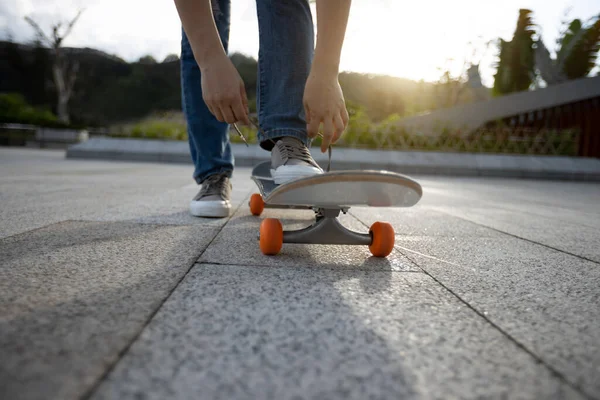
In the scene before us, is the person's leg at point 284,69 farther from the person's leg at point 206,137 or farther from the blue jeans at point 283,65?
the person's leg at point 206,137

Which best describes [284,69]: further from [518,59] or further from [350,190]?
[518,59]

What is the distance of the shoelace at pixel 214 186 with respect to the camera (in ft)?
5.36

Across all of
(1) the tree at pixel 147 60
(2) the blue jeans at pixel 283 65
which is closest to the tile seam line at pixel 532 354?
(2) the blue jeans at pixel 283 65

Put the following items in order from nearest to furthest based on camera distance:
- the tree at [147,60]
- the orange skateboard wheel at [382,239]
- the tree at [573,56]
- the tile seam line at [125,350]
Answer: the tile seam line at [125,350], the orange skateboard wheel at [382,239], the tree at [573,56], the tree at [147,60]

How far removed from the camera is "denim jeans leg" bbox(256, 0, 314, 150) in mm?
1262

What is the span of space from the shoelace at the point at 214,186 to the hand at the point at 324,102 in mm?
680

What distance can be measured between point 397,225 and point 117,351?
1.37 metres

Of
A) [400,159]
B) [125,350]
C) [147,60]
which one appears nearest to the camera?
[125,350]

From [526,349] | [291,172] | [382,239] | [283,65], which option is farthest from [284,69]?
[526,349]

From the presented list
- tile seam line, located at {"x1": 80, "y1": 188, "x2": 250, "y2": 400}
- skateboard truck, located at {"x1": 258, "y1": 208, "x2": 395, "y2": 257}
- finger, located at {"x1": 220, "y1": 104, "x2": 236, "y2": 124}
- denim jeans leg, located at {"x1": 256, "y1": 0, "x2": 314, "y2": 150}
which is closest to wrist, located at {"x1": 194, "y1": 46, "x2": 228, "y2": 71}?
finger, located at {"x1": 220, "y1": 104, "x2": 236, "y2": 124}

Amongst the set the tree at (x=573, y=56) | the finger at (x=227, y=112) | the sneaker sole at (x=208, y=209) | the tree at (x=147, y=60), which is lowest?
the sneaker sole at (x=208, y=209)

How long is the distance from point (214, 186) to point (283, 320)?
1144 millimetres

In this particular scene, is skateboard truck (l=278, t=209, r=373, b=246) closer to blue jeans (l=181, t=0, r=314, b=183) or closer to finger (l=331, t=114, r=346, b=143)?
finger (l=331, t=114, r=346, b=143)

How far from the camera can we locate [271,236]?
3.18ft
